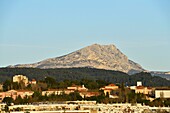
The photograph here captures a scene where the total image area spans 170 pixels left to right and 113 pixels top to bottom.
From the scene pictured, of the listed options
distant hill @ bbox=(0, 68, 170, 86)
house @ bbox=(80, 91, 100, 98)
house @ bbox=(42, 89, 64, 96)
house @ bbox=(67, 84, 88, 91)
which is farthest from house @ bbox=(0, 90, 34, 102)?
distant hill @ bbox=(0, 68, 170, 86)

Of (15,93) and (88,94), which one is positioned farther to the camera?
(15,93)

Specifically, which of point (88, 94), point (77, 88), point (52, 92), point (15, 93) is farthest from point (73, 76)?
point (88, 94)

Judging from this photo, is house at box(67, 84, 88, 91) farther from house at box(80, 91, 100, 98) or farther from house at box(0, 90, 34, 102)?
house at box(0, 90, 34, 102)

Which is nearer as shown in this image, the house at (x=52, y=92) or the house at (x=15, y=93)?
the house at (x=15, y=93)

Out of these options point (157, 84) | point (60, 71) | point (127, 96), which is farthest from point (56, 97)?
point (60, 71)

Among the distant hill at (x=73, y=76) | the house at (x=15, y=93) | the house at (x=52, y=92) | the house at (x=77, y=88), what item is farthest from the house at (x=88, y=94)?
the distant hill at (x=73, y=76)

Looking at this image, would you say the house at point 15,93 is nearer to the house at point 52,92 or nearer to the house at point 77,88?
the house at point 52,92

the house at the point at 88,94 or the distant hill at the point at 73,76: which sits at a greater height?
the distant hill at the point at 73,76

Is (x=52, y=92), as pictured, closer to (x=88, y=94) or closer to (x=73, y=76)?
(x=88, y=94)

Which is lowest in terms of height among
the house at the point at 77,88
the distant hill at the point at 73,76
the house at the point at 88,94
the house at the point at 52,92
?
the house at the point at 88,94

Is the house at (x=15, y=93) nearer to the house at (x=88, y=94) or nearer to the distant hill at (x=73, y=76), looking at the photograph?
the house at (x=88, y=94)

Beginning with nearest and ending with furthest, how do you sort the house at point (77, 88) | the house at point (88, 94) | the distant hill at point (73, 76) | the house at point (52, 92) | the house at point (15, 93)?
the house at point (15, 93)
the house at point (88, 94)
the house at point (52, 92)
the house at point (77, 88)
the distant hill at point (73, 76)

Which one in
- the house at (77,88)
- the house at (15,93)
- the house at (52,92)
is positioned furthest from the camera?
the house at (77,88)

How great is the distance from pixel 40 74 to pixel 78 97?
6080cm
